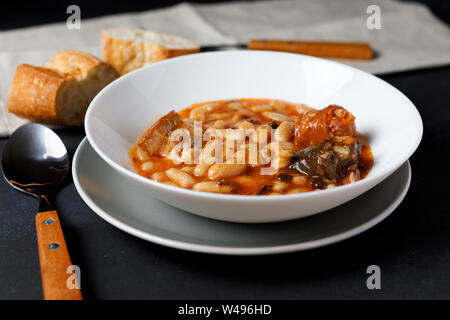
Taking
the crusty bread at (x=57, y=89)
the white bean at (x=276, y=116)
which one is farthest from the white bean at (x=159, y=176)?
the crusty bread at (x=57, y=89)

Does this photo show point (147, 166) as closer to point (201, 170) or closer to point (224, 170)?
point (201, 170)

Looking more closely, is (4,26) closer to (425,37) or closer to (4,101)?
(4,101)

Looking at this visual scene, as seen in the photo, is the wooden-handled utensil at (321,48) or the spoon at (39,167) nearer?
the spoon at (39,167)

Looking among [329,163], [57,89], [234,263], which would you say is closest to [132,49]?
[57,89]

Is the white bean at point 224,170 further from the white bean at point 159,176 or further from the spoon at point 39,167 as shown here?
the spoon at point 39,167

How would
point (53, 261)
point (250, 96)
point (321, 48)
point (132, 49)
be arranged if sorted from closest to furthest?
1. point (53, 261)
2. point (250, 96)
3. point (132, 49)
4. point (321, 48)
